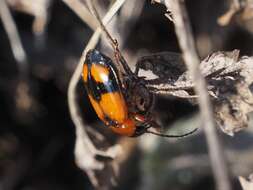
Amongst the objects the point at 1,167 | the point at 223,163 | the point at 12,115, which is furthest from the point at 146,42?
the point at 223,163

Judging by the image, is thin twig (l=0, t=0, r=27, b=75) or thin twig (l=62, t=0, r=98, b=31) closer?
thin twig (l=62, t=0, r=98, b=31)

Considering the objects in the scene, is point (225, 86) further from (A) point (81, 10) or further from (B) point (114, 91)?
(A) point (81, 10)

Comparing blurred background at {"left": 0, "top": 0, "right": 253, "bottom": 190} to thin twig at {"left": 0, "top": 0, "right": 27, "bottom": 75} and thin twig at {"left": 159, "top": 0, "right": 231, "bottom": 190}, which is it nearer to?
thin twig at {"left": 0, "top": 0, "right": 27, "bottom": 75}

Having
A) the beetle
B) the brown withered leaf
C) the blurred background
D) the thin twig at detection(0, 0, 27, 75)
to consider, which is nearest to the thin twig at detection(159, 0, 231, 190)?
the brown withered leaf

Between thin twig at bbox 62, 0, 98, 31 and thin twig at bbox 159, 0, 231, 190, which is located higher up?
thin twig at bbox 62, 0, 98, 31

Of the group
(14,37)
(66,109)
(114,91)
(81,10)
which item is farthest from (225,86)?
(66,109)

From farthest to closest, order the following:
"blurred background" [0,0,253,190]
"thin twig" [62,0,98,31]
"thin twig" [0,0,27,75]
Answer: "blurred background" [0,0,253,190], "thin twig" [0,0,27,75], "thin twig" [62,0,98,31]
